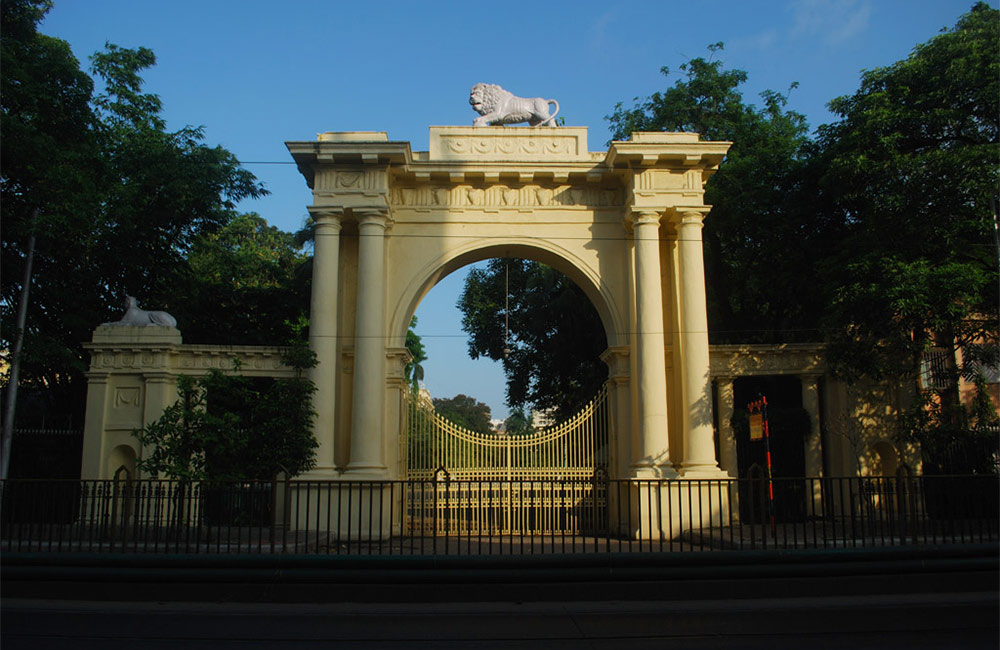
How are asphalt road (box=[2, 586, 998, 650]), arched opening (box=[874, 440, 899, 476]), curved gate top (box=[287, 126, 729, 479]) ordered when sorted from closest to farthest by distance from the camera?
asphalt road (box=[2, 586, 998, 650]) < curved gate top (box=[287, 126, 729, 479]) < arched opening (box=[874, 440, 899, 476])

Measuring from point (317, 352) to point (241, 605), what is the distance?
7628 millimetres

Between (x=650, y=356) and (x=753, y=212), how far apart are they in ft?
22.0

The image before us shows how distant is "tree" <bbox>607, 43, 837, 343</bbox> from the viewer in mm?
19641

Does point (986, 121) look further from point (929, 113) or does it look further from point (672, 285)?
point (672, 285)

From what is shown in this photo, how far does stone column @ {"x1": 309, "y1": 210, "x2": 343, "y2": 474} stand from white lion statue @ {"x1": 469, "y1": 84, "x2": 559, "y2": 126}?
410cm

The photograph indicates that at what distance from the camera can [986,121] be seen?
16.2 metres

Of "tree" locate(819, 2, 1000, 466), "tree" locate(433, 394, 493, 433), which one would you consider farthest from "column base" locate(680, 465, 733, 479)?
"tree" locate(433, 394, 493, 433)

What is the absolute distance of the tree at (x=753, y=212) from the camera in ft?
64.4

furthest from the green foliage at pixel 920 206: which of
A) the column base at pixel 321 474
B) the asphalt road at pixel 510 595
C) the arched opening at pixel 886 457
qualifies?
the column base at pixel 321 474

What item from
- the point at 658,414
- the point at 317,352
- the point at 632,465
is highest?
the point at 317,352

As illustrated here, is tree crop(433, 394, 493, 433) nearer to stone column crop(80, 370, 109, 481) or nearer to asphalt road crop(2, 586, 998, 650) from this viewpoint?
stone column crop(80, 370, 109, 481)

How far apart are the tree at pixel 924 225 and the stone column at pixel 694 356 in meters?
2.68

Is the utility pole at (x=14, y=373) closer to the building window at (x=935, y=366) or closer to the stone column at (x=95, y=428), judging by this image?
the stone column at (x=95, y=428)

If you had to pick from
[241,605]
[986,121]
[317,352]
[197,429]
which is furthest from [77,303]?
[986,121]
